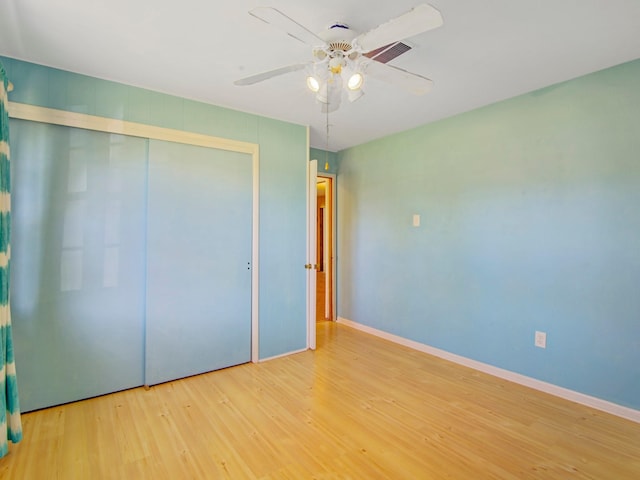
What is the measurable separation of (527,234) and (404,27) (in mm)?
2134

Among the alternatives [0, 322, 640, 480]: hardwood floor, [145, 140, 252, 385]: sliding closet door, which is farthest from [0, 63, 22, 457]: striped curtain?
[145, 140, 252, 385]: sliding closet door

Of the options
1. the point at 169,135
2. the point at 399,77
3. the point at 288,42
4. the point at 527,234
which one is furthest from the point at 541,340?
the point at 169,135

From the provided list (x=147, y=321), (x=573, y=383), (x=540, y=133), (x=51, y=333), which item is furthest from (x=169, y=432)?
(x=540, y=133)

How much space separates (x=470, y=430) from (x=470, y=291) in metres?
1.37

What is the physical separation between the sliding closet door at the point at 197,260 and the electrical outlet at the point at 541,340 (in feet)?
8.32

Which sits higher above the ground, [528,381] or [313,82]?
[313,82]

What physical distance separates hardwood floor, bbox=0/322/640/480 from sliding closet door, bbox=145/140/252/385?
0.91ft

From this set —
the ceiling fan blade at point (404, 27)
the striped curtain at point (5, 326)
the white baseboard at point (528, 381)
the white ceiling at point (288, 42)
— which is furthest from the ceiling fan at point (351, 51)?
the white baseboard at point (528, 381)

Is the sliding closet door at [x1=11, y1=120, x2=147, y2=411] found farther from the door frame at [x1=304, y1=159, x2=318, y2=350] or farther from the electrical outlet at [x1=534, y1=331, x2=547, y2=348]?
the electrical outlet at [x1=534, y1=331, x2=547, y2=348]

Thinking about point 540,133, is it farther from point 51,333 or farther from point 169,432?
point 51,333

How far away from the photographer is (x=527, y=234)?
9.07 ft

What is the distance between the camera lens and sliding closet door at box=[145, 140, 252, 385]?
2.69m

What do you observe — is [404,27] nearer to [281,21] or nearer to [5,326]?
[281,21]

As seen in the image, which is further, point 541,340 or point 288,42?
point 541,340
